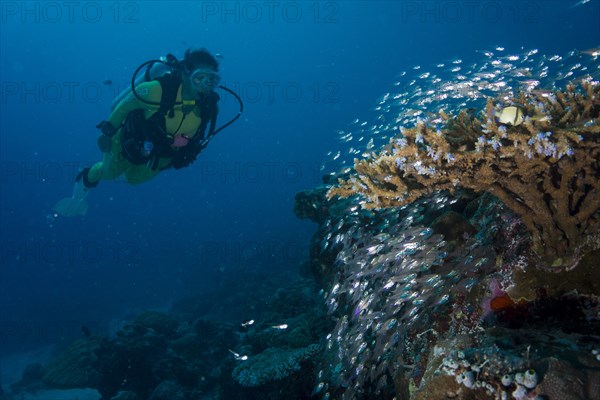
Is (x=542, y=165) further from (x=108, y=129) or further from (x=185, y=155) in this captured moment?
(x=108, y=129)

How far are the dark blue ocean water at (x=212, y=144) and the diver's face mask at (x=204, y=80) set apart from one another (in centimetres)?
1781

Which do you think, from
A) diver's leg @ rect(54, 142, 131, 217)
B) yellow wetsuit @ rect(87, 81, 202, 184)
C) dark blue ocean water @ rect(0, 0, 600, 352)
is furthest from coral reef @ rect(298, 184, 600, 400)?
dark blue ocean water @ rect(0, 0, 600, 352)

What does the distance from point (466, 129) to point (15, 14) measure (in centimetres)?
14288

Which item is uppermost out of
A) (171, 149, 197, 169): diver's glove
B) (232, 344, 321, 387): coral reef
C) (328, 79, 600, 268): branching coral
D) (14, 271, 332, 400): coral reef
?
(171, 149, 197, 169): diver's glove

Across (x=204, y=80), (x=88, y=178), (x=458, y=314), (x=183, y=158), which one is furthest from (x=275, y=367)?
(x=88, y=178)

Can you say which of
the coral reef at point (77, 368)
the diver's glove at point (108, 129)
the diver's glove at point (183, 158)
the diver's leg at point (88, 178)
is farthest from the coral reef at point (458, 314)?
the coral reef at point (77, 368)

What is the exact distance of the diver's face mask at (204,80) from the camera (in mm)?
8234

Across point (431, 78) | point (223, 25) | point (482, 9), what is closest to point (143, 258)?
point (431, 78)

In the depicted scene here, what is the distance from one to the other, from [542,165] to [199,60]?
298 inches

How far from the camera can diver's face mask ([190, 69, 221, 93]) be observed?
324 inches

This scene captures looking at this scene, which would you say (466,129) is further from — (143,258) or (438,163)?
(143,258)

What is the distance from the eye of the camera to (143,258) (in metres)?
48.2

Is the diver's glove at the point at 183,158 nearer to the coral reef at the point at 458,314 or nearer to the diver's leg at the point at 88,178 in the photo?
the diver's leg at the point at 88,178

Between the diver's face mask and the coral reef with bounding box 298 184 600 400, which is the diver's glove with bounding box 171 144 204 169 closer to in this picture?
the diver's face mask
